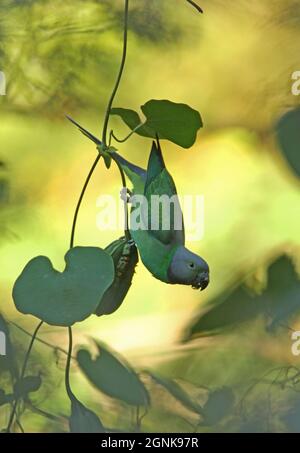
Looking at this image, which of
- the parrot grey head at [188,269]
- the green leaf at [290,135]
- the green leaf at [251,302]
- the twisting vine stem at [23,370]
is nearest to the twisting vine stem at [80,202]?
the twisting vine stem at [23,370]

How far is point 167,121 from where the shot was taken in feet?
4.31

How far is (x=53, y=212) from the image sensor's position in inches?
52.0

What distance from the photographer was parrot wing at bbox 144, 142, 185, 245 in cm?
133

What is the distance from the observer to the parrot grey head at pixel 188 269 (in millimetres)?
1339

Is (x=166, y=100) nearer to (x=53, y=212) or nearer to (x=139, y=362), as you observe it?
(x=53, y=212)

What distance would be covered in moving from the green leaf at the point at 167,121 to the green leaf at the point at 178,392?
52 cm

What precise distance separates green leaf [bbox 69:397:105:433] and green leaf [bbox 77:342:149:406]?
2.4 inches

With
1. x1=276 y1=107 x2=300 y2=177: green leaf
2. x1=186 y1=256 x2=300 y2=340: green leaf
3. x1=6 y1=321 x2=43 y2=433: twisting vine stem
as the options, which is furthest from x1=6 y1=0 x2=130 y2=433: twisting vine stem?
x1=276 y1=107 x2=300 y2=177: green leaf

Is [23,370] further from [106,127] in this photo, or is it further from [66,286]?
[106,127]

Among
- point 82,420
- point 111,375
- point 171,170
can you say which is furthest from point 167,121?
point 82,420

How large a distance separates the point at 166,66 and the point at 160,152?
0.18 metres

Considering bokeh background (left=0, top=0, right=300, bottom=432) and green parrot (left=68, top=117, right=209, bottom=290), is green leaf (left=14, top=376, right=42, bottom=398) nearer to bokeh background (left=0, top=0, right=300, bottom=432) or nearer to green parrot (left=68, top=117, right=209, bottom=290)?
bokeh background (left=0, top=0, right=300, bottom=432)

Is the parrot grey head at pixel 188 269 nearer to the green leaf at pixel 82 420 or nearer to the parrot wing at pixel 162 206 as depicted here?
the parrot wing at pixel 162 206
